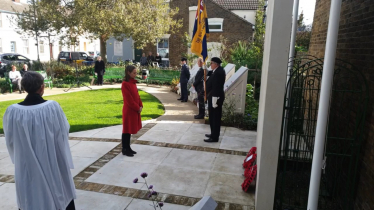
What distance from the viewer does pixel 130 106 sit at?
5.30 m

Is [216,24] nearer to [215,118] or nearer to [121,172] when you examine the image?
[215,118]

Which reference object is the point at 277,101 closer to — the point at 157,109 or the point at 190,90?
the point at 157,109

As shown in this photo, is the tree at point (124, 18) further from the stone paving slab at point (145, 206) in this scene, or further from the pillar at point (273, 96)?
the pillar at point (273, 96)

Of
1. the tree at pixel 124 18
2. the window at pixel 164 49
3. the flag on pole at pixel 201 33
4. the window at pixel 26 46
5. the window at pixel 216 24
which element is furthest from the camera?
the window at pixel 26 46

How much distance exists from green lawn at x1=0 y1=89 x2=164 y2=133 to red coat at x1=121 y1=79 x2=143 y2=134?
9.20 ft

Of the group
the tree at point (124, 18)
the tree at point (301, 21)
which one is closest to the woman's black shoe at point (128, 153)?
the tree at point (124, 18)

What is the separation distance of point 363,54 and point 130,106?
3747 millimetres

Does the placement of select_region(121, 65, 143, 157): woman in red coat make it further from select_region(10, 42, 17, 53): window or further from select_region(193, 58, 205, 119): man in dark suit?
select_region(10, 42, 17, 53): window

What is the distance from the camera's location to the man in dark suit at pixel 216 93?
6.27 m

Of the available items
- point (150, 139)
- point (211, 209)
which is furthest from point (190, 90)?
point (211, 209)

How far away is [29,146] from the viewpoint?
290 centimetres

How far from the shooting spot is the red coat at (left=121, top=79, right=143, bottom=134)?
5266 mm

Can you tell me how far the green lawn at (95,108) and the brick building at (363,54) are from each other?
237 inches

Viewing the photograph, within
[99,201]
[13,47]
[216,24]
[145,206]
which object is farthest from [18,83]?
[13,47]
